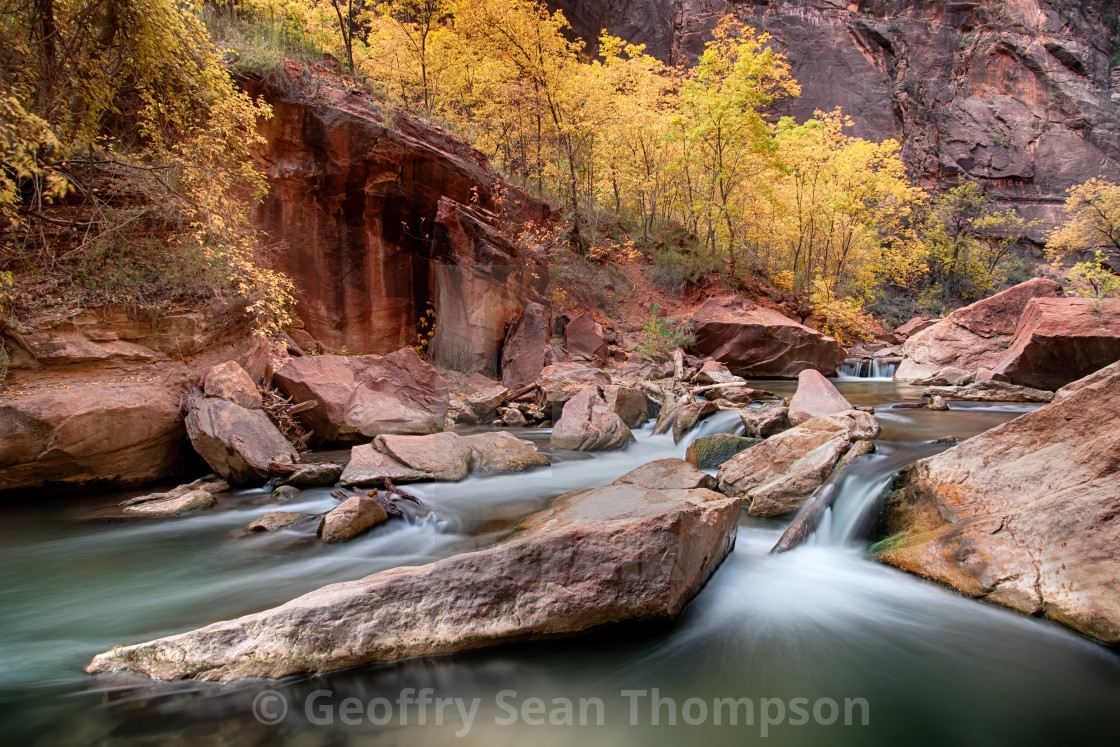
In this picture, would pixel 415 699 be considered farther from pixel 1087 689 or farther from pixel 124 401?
pixel 124 401

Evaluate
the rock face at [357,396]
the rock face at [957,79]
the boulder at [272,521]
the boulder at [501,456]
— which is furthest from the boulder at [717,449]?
the rock face at [957,79]

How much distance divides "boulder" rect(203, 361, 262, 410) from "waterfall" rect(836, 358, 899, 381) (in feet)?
56.0

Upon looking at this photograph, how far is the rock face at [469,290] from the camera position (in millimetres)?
12688

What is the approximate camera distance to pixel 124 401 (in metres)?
6.08

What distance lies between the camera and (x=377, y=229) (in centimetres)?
1299

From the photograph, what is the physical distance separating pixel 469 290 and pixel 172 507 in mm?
8309

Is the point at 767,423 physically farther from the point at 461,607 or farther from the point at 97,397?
the point at 97,397

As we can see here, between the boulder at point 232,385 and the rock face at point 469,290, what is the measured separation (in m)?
5.87

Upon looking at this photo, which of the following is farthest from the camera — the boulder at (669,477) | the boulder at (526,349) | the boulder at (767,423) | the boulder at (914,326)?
the boulder at (914,326)

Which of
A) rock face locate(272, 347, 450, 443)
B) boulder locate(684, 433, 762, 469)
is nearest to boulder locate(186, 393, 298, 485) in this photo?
rock face locate(272, 347, 450, 443)

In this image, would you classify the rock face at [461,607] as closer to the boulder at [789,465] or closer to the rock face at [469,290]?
the boulder at [789,465]

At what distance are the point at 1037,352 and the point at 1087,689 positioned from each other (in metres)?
11.2

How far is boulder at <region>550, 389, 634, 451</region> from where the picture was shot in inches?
322

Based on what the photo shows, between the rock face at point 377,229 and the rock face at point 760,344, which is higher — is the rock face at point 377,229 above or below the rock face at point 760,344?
above
